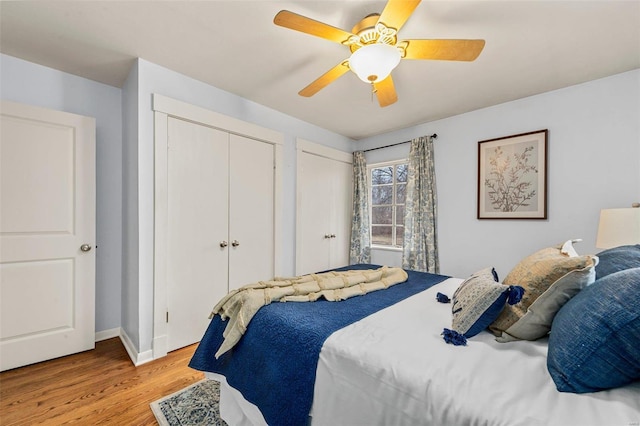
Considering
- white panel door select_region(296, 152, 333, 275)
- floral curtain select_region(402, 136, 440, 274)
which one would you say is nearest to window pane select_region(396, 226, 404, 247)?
floral curtain select_region(402, 136, 440, 274)

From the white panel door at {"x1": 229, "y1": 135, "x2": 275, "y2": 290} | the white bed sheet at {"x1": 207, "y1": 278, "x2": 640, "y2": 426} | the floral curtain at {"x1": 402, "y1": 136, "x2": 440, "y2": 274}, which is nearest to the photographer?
the white bed sheet at {"x1": 207, "y1": 278, "x2": 640, "y2": 426}

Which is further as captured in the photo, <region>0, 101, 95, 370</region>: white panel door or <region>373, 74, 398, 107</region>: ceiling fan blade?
<region>0, 101, 95, 370</region>: white panel door

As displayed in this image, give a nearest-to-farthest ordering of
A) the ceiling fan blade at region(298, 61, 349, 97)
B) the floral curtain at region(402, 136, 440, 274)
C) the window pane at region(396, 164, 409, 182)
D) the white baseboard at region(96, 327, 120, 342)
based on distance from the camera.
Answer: the ceiling fan blade at region(298, 61, 349, 97)
the white baseboard at region(96, 327, 120, 342)
the floral curtain at region(402, 136, 440, 274)
the window pane at region(396, 164, 409, 182)

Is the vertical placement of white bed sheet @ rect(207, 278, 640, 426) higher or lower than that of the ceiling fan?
lower

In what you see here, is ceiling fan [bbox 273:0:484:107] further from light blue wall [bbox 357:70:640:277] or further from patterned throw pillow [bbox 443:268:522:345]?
light blue wall [bbox 357:70:640:277]

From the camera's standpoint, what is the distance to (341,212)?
421cm

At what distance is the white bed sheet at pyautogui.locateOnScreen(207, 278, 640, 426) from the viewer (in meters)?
0.68

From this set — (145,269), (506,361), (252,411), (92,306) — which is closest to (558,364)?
(506,361)

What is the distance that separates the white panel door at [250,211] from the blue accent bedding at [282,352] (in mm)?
1349

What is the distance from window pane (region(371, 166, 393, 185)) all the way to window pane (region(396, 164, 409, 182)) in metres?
0.11

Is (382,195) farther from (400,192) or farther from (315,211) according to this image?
(315,211)

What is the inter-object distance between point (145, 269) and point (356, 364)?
203 centimetres

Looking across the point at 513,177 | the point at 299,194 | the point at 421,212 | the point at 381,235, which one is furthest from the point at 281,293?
the point at 381,235

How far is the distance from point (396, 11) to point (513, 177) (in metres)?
2.37
